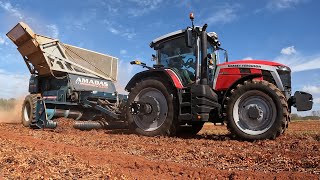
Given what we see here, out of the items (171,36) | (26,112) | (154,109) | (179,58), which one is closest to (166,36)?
(171,36)

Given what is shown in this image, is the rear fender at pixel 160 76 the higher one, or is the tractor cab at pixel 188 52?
the tractor cab at pixel 188 52

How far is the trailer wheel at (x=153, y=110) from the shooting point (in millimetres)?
7383

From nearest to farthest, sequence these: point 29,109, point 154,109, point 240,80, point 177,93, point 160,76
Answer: point 240,80
point 177,93
point 154,109
point 160,76
point 29,109

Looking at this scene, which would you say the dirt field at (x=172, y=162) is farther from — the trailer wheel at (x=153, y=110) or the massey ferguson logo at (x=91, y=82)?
the massey ferguson logo at (x=91, y=82)

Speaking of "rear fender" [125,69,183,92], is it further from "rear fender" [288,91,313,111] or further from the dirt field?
"rear fender" [288,91,313,111]

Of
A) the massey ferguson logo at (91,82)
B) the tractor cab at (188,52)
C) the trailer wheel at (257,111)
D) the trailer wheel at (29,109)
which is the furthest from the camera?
the massey ferguson logo at (91,82)

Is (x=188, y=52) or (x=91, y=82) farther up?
(x=188, y=52)

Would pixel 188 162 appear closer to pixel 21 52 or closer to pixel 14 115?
pixel 21 52

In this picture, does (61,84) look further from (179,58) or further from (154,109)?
(179,58)

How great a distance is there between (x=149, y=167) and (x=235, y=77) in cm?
337

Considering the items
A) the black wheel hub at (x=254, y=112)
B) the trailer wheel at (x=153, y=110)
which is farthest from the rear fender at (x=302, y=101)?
the trailer wheel at (x=153, y=110)

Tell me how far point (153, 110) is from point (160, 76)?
Result: 2.77 ft

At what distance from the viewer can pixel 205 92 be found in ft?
22.9

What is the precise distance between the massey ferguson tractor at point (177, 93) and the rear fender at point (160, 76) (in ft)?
0.07
